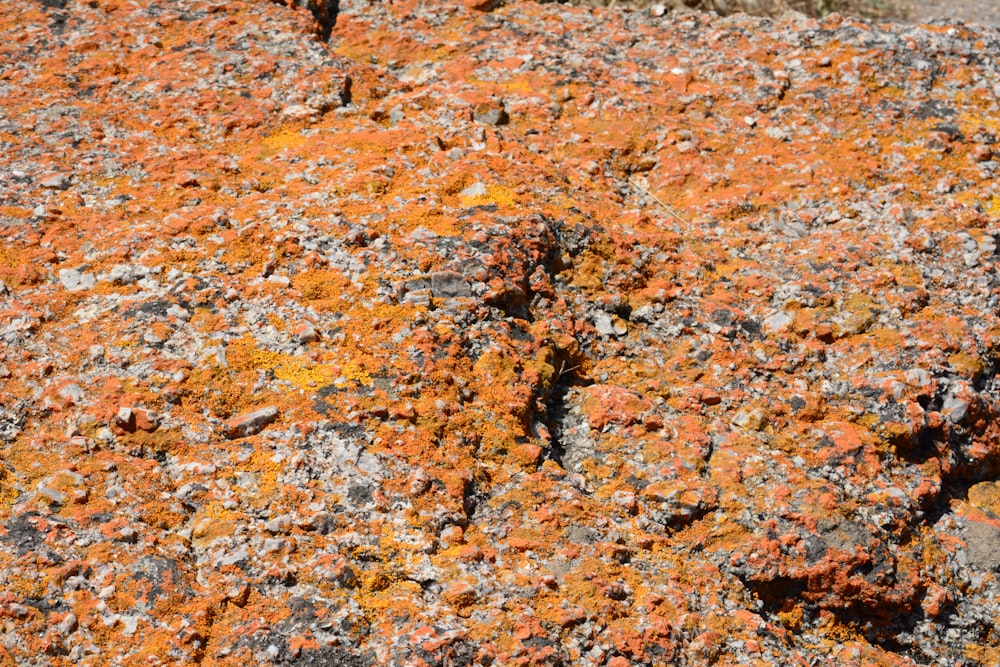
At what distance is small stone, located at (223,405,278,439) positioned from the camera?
148 inches

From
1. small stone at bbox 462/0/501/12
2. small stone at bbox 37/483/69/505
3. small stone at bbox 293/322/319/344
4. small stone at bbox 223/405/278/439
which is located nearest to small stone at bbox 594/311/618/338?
small stone at bbox 293/322/319/344

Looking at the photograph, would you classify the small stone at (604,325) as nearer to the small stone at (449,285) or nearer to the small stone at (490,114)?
the small stone at (449,285)

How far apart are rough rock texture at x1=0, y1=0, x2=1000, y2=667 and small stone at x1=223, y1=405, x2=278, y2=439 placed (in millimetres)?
17

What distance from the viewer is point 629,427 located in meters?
4.14

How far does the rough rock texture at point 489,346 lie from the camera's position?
3.34m

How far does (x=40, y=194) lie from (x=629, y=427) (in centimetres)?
342

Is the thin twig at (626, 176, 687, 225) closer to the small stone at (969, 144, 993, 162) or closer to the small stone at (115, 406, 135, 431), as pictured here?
the small stone at (969, 144, 993, 162)

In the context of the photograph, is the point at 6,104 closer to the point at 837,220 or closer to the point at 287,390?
the point at 287,390

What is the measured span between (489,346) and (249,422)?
117 cm

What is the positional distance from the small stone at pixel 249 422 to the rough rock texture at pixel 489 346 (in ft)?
0.06

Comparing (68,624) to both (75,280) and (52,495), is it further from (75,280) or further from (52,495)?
(75,280)

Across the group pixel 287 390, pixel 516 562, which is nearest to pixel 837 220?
pixel 516 562

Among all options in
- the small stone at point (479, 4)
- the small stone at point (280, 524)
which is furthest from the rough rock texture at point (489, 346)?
the small stone at point (479, 4)

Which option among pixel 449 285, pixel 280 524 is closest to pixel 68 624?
pixel 280 524
